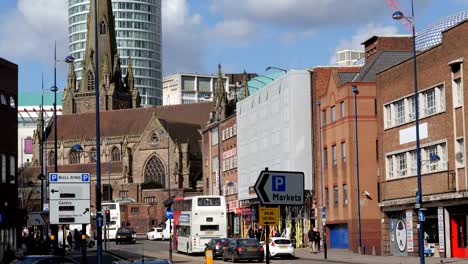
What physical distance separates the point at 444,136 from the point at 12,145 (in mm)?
20714

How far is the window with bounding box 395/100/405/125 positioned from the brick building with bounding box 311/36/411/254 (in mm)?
7358

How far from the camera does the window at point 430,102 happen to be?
163 feet

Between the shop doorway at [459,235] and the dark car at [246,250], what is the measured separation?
9744mm

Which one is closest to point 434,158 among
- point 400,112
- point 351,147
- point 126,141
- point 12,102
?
point 400,112

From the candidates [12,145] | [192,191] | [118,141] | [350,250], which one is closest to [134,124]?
[118,141]

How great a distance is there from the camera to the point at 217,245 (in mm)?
56438

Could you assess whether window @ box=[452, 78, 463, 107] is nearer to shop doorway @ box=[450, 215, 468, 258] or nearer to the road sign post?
shop doorway @ box=[450, 215, 468, 258]

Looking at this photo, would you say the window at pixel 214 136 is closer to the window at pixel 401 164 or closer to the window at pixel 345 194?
the window at pixel 345 194

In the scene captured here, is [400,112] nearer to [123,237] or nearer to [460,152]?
[460,152]

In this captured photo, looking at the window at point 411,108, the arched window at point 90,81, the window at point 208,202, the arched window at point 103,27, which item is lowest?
the window at point 208,202

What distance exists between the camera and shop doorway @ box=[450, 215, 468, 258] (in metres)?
47.1

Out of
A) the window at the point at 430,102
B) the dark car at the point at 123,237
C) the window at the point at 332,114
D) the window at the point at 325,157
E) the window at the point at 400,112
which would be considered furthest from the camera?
the dark car at the point at 123,237

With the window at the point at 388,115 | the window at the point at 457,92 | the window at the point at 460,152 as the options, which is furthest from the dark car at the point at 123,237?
the window at the point at 457,92

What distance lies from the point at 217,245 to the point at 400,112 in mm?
12408
